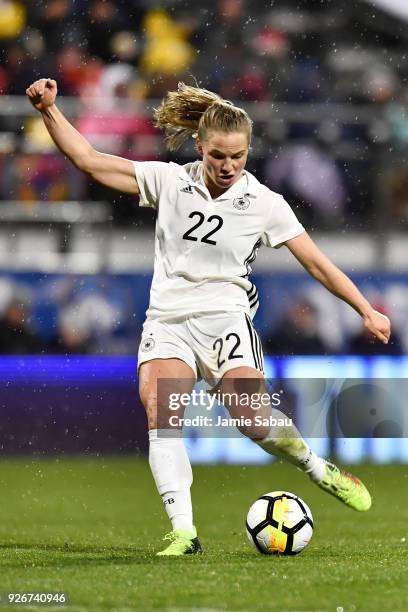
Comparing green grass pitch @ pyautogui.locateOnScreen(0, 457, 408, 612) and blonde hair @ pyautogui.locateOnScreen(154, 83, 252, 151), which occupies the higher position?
blonde hair @ pyautogui.locateOnScreen(154, 83, 252, 151)

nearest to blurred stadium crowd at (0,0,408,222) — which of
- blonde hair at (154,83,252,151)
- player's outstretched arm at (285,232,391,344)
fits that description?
blonde hair at (154,83,252,151)

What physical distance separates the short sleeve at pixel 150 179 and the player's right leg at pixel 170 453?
0.77 meters

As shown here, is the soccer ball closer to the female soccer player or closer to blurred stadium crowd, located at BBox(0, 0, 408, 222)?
the female soccer player

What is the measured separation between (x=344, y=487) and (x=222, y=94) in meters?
8.36

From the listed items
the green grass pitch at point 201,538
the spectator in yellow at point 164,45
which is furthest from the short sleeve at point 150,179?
the spectator in yellow at point 164,45

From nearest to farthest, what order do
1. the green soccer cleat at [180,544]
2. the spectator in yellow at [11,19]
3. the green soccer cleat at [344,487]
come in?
the green soccer cleat at [180,544] < the green soccer cleat at [344,487] < the spectator in yellow at [11,19]

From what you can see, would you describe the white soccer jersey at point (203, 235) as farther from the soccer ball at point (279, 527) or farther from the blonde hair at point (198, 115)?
the soccer ball at point (279, 527)

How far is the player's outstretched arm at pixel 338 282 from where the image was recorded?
19.6 ft

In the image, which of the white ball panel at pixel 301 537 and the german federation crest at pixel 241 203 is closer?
the white ball panel at pixel 301 537

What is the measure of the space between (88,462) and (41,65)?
15.1 ft

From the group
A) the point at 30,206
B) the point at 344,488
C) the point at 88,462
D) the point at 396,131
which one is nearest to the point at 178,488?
the point at 344,488

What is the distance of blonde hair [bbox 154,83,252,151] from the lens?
5.87 meters

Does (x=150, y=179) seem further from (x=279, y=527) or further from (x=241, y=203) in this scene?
(x=279, y=527)

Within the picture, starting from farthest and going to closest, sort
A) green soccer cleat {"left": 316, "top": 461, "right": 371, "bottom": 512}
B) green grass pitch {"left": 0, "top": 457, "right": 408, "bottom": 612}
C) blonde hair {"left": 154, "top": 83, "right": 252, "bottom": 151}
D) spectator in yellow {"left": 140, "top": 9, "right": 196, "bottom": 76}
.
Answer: spectator in yellow {"left": 140, "top": 9, "right": 196, "bottom": 76}
green soccer cleat {"left": 316, "top": 461, "right": 371, "bottom": 512}
blonde hair {"left": 154, "top": 83, "right": 252, "bottom": 151}
green grass pitch {"left": 0, "top": 457, "right": 408, "bottom": 612}
